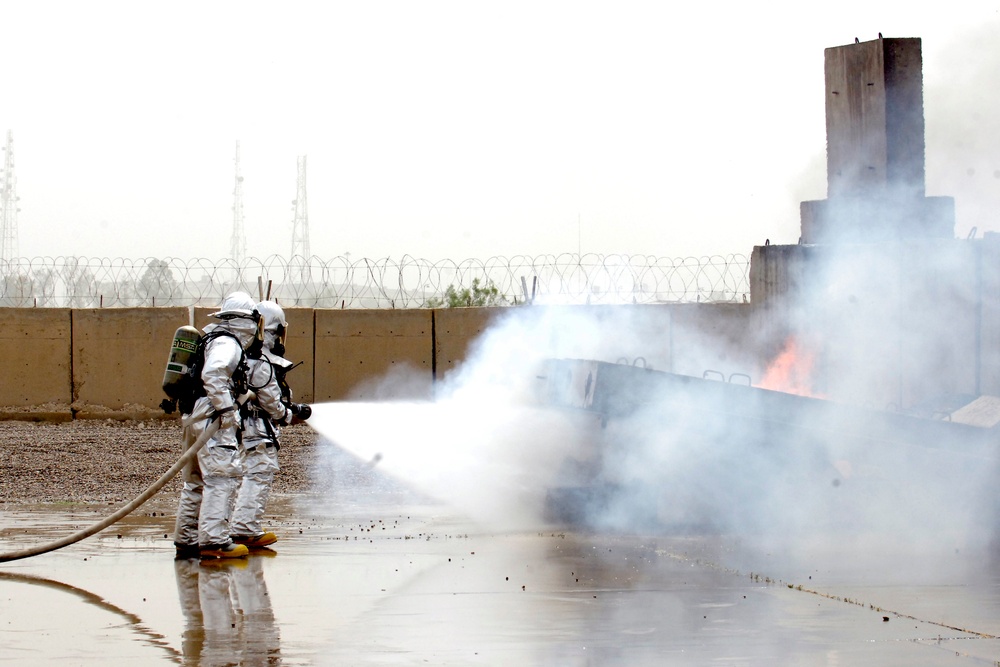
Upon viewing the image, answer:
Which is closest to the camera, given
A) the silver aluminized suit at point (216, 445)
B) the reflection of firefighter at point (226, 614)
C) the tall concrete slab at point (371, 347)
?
the reflection of firefighter at point (226, 614)

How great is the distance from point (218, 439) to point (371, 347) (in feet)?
35.4

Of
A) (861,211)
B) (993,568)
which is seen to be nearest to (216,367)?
(993,568)

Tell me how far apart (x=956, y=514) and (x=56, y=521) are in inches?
280

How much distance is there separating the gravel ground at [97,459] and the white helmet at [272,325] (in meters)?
3.32

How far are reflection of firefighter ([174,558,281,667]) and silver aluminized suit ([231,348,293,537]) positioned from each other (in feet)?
1.74

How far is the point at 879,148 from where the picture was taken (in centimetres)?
1293

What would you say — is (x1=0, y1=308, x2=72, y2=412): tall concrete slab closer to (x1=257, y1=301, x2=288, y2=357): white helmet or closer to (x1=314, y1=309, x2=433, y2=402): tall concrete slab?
(x1=314, y1=309, x2=433, y2=402): tall concrete slab

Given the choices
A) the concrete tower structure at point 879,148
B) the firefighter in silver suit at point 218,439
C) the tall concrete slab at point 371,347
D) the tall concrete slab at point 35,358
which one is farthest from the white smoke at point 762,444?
the tall concrete slab at point 35,358

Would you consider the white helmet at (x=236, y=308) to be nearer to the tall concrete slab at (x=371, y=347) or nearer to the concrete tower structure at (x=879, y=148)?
the concrete tower structure at (x=879, y=148)

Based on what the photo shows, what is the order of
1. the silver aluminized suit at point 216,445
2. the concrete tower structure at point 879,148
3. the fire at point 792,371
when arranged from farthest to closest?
the fire at point 792,371 → the concrete tower structure at point 879,148 → the silver aluminized suit at point 216,445

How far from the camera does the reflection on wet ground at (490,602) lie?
19.7ft

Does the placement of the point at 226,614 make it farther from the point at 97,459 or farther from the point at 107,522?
the point at 97,459

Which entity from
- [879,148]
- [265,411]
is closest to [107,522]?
[265,411]

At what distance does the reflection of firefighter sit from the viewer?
234 inches
